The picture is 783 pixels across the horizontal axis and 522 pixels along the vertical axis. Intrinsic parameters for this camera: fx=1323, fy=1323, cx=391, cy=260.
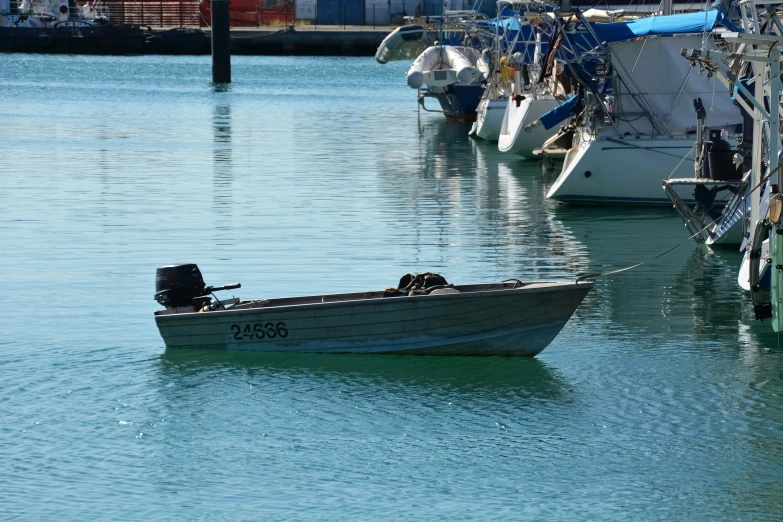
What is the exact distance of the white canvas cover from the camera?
92.9ft

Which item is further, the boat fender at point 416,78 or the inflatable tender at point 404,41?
the inflatable tender at point 404,41

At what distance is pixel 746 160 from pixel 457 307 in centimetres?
1059

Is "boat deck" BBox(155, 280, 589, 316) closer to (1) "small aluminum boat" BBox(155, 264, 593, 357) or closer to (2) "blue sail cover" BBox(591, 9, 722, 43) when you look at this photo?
(1) "small aluminum boat" BBox(155, 264, 593, 357)

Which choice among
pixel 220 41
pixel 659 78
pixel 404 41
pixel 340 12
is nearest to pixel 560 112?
pixel 659 78

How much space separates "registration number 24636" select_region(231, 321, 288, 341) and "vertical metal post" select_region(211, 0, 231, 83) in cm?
5526

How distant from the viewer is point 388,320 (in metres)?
15.0

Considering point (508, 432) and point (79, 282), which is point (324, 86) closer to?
point (79, 282)

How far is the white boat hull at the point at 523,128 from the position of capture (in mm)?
35812

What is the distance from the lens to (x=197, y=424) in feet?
43.8

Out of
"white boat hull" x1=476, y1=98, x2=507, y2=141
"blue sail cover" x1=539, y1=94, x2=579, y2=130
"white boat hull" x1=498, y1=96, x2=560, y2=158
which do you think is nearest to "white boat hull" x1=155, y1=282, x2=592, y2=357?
"blue sail cover" x1=539, y1=94, x2=579, y2=130

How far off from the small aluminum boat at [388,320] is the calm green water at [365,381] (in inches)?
8.2

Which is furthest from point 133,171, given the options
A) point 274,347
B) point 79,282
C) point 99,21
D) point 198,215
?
point 99,21

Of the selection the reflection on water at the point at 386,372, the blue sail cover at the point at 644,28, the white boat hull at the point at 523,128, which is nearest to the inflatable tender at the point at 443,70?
the white boat hull at the point at 523,128

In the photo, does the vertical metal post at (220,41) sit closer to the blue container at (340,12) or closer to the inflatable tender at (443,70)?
the inflatable tender at (443,70)
